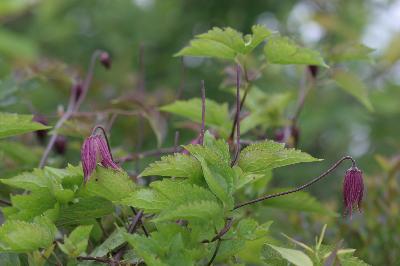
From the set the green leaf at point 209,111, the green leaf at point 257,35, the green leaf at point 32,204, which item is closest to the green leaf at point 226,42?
the green leaf at point 257,35

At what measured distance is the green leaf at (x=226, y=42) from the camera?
3.79ft

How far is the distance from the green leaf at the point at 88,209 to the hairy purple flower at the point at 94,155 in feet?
0.23

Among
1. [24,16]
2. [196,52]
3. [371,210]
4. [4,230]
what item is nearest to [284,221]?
[371,210]

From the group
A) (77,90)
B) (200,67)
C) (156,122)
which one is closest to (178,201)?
(156,122)

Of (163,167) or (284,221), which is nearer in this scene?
(163,167)

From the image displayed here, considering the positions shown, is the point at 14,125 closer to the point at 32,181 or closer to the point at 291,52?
the point at 32,181

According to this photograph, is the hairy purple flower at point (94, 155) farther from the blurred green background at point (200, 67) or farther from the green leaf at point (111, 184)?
the blurred green background at point (200, 67)

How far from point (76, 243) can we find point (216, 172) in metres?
0.23

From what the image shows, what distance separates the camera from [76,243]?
3.20ft

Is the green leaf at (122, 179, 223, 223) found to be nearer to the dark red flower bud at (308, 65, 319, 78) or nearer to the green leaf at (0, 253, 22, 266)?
the green leaf at (0, 253, 22, 266)

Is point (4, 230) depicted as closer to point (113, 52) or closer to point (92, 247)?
point (92, 247)

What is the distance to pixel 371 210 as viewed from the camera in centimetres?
188

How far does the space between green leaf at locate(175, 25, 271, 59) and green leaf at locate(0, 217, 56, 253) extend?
0.43m

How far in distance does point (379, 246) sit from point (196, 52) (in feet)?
2.67
